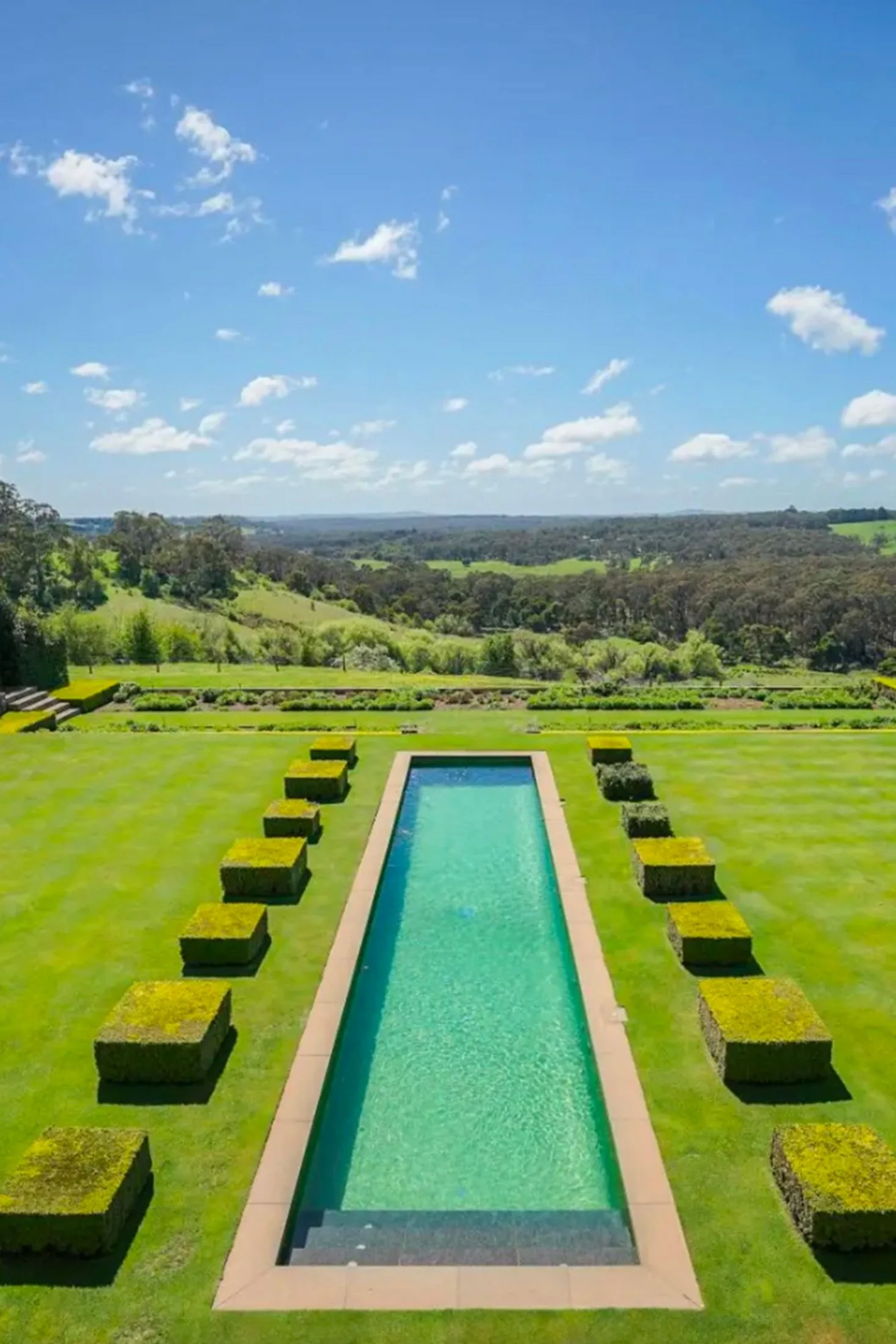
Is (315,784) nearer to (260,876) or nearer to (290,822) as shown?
(290,822)

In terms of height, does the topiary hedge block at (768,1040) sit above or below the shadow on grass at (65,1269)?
above

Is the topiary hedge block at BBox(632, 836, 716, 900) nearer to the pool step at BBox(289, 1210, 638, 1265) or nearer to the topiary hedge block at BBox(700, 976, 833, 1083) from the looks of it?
the topiary hedge block at BBox(700, 976, 833, 1083)

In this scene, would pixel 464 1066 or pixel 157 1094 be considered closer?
pixel 157 1094

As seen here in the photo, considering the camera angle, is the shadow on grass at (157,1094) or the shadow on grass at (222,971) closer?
the shadow on grass at (157,1094)

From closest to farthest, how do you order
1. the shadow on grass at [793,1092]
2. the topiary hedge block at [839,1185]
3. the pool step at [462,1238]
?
1. the topiary hedge block at [839,1185]
2. the pool step at [462,1238]
3. the shadow on grass at [793,1092]

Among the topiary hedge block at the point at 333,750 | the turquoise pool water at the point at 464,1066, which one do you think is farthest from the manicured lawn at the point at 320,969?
the turquoise pool water at the point at 464,1066

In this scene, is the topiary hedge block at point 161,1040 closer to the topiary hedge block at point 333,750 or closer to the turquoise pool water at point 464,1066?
the turquoise pool water at point 464,1066

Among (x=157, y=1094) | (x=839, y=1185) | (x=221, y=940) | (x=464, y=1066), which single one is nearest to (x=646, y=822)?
(x=464, y=1066)
